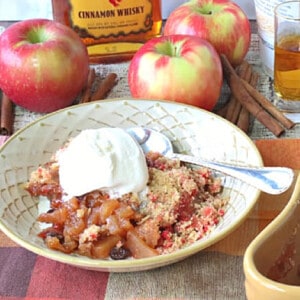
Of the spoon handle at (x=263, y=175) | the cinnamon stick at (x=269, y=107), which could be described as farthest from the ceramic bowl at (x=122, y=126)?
the cinnamon stick at (x=269, y=107)

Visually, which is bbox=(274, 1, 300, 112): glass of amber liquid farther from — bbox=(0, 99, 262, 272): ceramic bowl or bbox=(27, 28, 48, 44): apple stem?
bbox=(27, 28, 48, 44): apple stem

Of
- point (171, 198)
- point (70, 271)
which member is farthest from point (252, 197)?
point (70, 271)

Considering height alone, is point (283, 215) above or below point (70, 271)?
above

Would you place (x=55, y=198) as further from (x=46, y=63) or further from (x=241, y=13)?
(x=241, y=13)

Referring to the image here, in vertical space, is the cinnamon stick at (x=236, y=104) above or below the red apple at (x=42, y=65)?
below

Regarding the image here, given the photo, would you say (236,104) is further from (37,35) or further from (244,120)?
(37,35)

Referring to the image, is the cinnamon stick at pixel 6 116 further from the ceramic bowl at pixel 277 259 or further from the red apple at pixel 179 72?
the ceramic bowl at pixel 277 259

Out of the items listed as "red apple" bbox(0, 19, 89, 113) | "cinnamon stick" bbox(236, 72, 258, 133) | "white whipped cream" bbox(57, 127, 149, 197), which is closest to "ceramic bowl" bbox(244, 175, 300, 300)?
"white whipped cream" bbox(57, 127, 149, 197)
